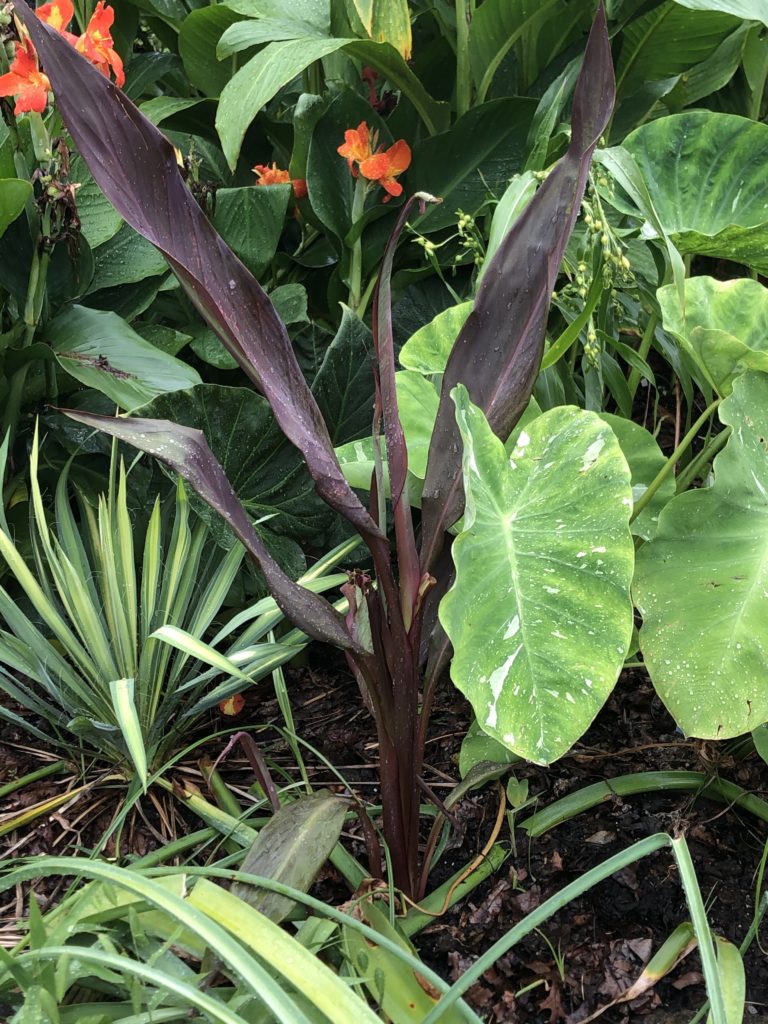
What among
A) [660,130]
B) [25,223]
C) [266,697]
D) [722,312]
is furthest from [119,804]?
[660,130]

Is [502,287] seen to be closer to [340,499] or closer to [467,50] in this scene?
[340,499]

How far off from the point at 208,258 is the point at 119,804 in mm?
730

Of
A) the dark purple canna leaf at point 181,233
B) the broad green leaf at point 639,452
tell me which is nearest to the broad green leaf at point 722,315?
the broad green leaf at point 639,452

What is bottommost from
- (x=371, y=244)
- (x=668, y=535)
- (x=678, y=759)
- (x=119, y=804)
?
(x=678, y=759)

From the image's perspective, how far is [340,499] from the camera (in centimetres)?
82

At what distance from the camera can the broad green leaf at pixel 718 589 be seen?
2.71 feet

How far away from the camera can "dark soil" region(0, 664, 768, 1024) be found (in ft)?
2.99

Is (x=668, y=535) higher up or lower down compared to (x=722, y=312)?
lower down

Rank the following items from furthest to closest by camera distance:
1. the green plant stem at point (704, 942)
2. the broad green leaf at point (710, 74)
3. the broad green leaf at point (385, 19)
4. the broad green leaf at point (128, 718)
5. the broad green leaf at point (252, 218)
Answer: the broad green leaf at point (710, 74), the broad green leaf at point (252, 218), the broad green leaf at point (385, 19), the broad green leaf at point (128, 718), the green plant stem at point (704, 942)

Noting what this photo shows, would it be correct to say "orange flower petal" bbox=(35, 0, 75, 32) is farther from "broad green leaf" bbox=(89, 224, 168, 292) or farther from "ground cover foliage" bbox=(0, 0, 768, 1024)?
"broad green leaf" bbox=(89, 224, 168, 292)

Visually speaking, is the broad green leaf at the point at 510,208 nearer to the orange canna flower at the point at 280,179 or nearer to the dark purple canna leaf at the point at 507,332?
the dark purple canna leaf at the point at 507,332

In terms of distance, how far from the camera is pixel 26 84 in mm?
1062

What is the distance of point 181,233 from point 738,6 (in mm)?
948

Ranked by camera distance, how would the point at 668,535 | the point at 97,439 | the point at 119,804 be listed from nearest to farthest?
the point at 668,535 → the point at 119,804 → the point at 97,439
